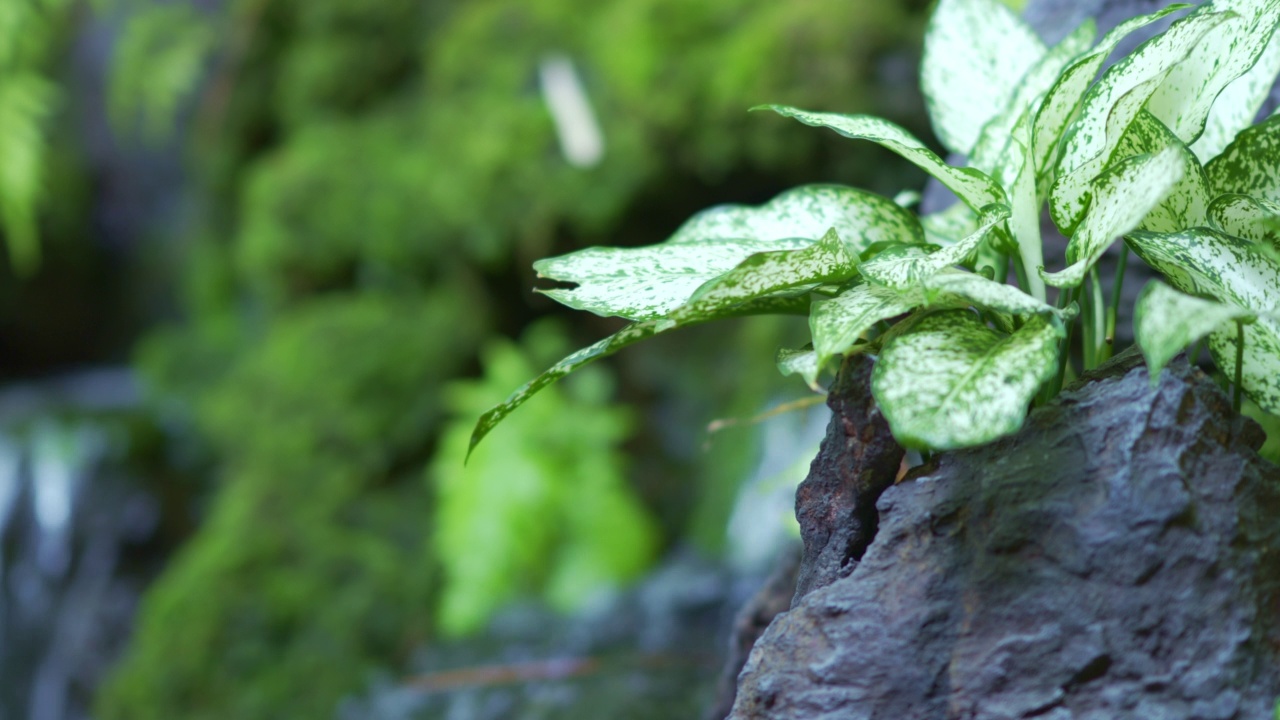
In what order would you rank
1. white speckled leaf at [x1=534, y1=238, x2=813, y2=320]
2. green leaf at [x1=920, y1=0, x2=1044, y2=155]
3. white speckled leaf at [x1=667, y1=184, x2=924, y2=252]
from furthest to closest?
green leaf at [x1=920, y1=0, x2=1044, y2=155], white speckled leaf at [x1=667, y1=184, x2=924, y2=252], white speckled leaf at [x1=534, y1=238, x2=813, y2=320]

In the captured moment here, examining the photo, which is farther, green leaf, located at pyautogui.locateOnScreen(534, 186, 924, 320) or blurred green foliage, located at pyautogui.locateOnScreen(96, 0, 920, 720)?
blurred green foliage, located at pyautogui.locateOnScreen(96, 0, 920, 720)

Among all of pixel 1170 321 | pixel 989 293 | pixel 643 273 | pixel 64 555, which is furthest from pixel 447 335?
pixel 1170 321

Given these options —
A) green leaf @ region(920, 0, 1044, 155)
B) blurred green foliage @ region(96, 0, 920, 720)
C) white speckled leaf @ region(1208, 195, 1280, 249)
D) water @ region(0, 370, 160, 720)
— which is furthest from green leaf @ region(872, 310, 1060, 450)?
water @ region(0, 370, 160, 720)

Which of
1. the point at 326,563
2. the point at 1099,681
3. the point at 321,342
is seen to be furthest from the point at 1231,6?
the point at 321,342

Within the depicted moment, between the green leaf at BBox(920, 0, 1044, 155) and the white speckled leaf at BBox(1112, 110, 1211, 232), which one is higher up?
the green leaf at BBox(920, 0, 1044, 155)

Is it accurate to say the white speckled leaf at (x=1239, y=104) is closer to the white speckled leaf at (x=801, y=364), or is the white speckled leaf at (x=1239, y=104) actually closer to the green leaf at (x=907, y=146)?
the green leaf at (x=907, y=146)

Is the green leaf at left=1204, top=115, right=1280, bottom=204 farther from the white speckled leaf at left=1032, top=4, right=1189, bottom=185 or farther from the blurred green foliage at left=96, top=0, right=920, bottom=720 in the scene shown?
the blurred green foliage at left=96, top=0, right=920, bottom=720

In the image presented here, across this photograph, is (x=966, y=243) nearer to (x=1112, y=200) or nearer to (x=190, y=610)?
(x=1112, y=200)
